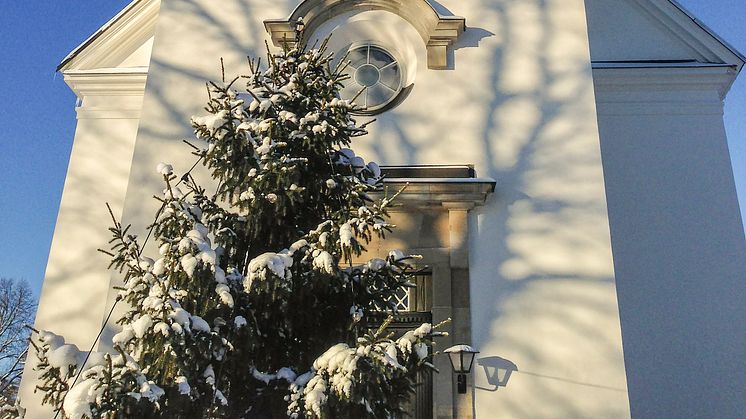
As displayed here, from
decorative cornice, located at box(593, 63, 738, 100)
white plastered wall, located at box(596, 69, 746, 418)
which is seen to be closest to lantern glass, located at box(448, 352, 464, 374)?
white plastered wall, located at box(596, 69, 746, 418)

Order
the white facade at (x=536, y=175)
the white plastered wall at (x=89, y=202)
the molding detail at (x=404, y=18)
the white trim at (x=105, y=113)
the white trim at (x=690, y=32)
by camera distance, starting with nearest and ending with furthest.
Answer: the white facade at (x=536, y=175) → the white plastered wall at (x=89, y=202) → the molding detail at (x=404, y=18) → the white trim at (x=105, y=113) → the white trim at (x=690, y=32)

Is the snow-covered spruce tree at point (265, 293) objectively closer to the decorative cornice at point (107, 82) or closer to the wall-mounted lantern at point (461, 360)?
the wall-mounted lantern at point (461, 360)

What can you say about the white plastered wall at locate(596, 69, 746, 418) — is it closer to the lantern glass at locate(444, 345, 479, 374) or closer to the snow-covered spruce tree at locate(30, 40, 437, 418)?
the lantern glass at locate(444, 345, 479, 374)

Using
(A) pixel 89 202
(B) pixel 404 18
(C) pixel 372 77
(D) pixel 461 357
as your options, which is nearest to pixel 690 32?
(B) pixel 404 18

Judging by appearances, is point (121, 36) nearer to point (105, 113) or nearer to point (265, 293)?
point (105, 113)

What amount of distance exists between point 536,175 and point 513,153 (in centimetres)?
35

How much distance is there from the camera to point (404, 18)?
8.16 meters

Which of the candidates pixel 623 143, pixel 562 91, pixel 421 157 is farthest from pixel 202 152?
pixel 623 143

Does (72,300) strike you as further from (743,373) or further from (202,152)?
(743,373)

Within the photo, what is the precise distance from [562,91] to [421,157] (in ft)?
5.87

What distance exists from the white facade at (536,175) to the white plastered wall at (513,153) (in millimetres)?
19

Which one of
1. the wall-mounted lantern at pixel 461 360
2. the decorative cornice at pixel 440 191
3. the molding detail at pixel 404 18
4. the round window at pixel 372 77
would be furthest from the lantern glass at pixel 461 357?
the molding detail at pixel 404 18

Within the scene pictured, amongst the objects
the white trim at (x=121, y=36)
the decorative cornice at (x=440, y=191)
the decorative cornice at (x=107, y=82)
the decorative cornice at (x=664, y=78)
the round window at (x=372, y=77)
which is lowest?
the decorative cornice at (x=440, y=191)

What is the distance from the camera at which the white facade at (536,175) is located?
6746 millimetres
